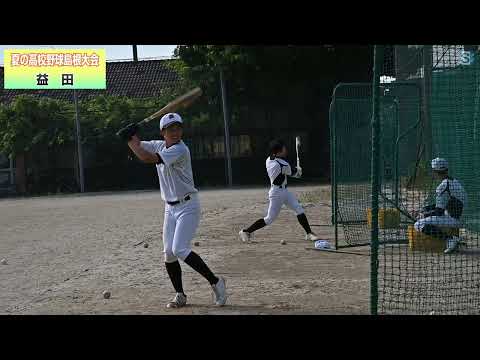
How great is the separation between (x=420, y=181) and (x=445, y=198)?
98.9 inches

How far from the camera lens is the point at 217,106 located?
31609 mm

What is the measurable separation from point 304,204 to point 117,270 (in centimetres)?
1014

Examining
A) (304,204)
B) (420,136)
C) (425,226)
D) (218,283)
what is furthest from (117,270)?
(304,204)

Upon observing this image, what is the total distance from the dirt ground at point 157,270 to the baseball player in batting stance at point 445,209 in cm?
103

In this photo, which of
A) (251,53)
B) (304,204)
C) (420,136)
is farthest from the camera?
(251,53)

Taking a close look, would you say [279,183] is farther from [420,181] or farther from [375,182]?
[375,182]

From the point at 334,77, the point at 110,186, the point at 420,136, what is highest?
the point at 334,77

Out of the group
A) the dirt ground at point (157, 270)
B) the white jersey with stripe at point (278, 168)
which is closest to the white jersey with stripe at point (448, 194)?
the dirt ground at point (157, 270)

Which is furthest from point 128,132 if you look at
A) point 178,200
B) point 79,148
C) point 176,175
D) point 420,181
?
point 79,148

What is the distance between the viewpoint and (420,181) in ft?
41.1

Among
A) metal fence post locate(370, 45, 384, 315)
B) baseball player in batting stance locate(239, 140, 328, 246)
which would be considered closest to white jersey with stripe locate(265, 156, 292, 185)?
baseball player in batting stance locate(239, 140, 328, 246)

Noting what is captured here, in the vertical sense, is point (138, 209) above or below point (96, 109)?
below
